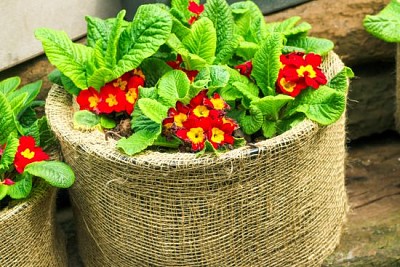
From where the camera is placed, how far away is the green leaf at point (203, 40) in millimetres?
2072

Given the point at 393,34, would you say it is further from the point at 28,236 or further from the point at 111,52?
the point at 28,236

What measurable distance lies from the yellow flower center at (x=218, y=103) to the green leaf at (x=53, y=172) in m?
0.42

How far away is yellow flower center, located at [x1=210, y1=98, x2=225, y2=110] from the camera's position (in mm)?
1943

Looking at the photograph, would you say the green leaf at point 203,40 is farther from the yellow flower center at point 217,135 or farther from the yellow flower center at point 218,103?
the yellow flower center at point 217,135

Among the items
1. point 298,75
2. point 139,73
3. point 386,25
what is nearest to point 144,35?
point 139,73

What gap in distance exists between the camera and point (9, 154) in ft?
6.36

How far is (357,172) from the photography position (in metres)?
2.76

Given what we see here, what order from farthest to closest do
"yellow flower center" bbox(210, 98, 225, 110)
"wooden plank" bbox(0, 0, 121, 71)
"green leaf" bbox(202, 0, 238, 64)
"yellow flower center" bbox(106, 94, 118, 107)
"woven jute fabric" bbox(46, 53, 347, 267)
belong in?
"wooden plank" bbox(0, 0, 121, 71)
"green leaf" bbox(202, 0, 238, 64)
"yellow flower center" bbox(106, 94, 118, 107)
"yellow flower center" bbox(210, 98, 225, 110)
"woven jute fabric" bbox(46, 53, 347, 267)

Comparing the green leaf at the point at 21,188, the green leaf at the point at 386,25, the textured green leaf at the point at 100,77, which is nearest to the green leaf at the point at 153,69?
the textured green leaf at the point at 100,77

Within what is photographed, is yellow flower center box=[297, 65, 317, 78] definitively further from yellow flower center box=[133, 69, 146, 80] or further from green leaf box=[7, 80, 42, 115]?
green leaf box=[7, 80, 42, 115]

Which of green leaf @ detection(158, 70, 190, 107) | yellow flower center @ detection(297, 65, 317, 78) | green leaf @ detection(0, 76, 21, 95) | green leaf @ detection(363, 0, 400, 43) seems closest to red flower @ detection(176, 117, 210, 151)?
green leaf @ detection(158, 70, 190, 107)

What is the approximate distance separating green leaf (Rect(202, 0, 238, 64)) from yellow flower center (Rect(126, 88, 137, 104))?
0.88 feet

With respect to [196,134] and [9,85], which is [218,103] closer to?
[196,134]

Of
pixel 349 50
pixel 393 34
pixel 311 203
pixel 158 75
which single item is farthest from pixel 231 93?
pixel 349 50
